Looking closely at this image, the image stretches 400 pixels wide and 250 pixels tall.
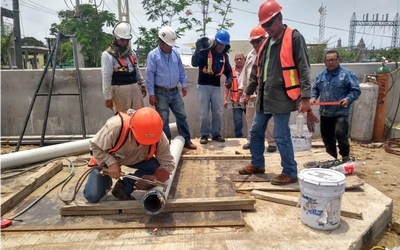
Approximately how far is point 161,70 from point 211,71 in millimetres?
966

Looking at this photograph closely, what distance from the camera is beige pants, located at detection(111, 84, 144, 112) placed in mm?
5031

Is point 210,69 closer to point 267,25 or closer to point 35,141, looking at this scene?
point 267,25

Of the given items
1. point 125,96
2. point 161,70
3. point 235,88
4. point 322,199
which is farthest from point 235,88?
point 322,199

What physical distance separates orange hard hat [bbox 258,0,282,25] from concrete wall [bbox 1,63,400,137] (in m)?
3.45

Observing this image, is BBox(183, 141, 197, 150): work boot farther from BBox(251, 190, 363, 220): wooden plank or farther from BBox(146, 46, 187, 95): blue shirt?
BBox(251, 190, 363, 220): wooden plank

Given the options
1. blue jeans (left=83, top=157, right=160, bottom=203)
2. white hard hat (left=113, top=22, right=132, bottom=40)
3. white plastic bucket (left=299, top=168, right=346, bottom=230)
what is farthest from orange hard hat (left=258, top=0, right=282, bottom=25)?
white hard hat (left=113, top=22, right=132, bottom=40)

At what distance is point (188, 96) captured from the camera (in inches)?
273

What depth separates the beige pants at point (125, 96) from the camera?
503 cm

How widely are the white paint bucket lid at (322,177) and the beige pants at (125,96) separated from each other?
3.27 meters

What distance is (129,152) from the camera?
10.2 ft

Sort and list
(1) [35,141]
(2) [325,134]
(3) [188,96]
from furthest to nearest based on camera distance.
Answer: (3) [188,96], (1) [35,141], (2) [325,134]

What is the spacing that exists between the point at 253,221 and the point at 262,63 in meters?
1.93

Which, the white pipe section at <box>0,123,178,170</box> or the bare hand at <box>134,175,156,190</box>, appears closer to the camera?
the bare hand at <box>134,175,156,190</box>

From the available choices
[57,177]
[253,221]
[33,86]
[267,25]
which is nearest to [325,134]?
[267,25]
